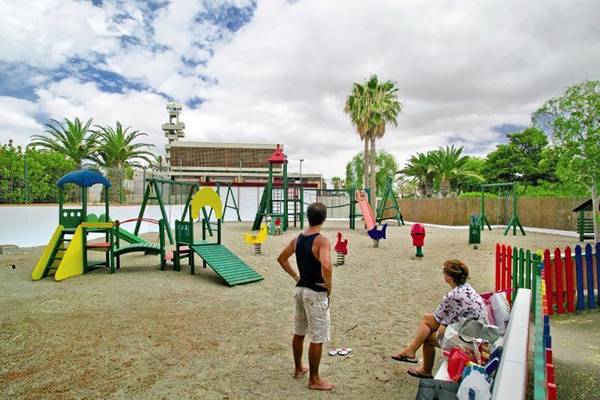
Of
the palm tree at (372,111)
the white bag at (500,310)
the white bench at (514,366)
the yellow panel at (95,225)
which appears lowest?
the white bag at (500,310)

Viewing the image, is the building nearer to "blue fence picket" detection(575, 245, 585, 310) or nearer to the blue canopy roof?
the blue canopy roof

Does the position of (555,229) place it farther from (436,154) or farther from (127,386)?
(127,386)

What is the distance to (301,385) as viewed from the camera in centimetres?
361

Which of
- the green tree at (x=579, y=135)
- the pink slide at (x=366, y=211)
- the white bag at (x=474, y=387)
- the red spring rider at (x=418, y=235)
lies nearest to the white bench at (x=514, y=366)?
the white bag at (x=474, y=387)

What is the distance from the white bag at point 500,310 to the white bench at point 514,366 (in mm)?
346

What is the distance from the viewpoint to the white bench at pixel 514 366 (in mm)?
1912

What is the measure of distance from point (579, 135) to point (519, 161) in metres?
25.0

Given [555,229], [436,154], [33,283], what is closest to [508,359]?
[33,283]

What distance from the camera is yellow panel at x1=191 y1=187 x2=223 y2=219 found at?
9304 mm

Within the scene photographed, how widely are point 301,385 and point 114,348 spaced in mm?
2307

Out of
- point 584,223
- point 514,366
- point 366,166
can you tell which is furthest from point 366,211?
point 514,366

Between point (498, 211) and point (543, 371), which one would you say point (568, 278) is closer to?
point (543, 371)

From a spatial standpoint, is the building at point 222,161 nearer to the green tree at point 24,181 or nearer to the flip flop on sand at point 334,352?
the green tree at point 24,181

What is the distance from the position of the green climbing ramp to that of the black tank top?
180 inches
